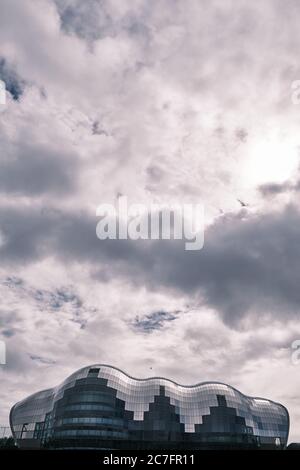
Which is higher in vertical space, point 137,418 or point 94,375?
point 94,375

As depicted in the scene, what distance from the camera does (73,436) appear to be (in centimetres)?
12281

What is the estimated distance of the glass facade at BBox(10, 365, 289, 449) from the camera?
124 meters

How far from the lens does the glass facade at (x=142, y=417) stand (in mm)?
124375

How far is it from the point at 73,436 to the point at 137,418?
2434 centimetres

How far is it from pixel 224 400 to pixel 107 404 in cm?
4824

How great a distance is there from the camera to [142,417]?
427 ft
